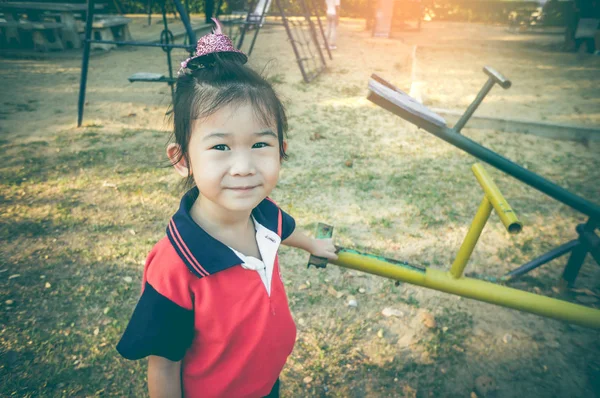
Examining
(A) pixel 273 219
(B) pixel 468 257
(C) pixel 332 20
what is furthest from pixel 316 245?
(C) pixel 332 20

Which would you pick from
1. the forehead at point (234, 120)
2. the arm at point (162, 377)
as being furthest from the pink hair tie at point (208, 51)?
the arm at point (162, 377)

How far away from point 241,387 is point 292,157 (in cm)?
287

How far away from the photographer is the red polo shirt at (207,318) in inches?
33.7

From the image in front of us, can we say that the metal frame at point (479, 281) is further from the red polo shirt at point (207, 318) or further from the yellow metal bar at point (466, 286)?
the red polo shirt at point (207, 318)

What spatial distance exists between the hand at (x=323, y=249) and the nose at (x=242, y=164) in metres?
0.42

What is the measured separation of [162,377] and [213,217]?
17.0 inches

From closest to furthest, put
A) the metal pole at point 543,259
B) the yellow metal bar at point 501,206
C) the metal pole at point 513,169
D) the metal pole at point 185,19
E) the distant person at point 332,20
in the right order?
the yellow metal bar at point 501,206
the metal pole at point 513,169
the metal pole at point 543,259
the metal pole at point 185,19
the distant person at point 332,20

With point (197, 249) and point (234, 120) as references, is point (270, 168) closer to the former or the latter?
point (234, 120)

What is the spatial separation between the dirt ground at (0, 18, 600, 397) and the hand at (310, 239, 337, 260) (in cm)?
60

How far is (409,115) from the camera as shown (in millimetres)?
1424

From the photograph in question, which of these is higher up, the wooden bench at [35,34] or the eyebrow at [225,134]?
the eyebrow at [225,134]

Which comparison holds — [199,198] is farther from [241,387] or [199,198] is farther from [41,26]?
[41,26]

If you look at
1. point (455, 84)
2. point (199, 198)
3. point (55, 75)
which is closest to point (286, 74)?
point (455, 84)

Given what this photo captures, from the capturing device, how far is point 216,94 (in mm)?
899
